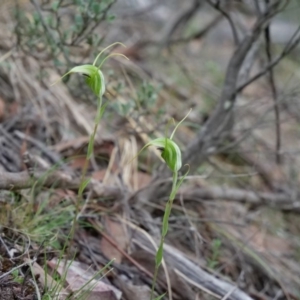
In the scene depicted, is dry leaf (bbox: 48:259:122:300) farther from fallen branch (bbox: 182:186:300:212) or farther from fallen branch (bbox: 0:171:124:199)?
fallen branch (bbox: 182:186:300:212)

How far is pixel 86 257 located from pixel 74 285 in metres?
0.25

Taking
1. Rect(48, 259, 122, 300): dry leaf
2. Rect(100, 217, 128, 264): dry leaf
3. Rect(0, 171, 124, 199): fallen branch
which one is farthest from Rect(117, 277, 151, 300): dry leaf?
Rect(0, 171, 124, 199): fallen branch

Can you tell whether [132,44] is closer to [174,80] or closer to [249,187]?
[174,80]

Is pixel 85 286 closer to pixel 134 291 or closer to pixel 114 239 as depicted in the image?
pixel 134 291

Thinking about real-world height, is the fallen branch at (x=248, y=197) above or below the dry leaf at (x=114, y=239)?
below

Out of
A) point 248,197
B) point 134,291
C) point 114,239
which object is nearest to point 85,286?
point 134,291

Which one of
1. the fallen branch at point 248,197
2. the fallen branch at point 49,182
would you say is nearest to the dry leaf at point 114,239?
the fallen branch at point 49,182

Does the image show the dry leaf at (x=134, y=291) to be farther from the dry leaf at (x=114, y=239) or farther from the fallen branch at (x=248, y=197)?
the fallen branch at (x=248, y=197)

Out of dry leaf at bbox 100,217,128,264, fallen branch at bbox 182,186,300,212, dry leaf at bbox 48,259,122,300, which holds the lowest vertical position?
fallen branch at bbox 182,186,300,212

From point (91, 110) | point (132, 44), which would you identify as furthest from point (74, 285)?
point (132, 44)

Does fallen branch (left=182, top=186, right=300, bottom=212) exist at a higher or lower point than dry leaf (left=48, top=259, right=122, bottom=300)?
lower

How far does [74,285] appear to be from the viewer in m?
1.63

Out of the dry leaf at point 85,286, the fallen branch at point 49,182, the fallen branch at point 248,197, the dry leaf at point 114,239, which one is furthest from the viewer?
the fallen branch at point 248,197

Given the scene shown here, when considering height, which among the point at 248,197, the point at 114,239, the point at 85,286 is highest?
the point at 85,286
